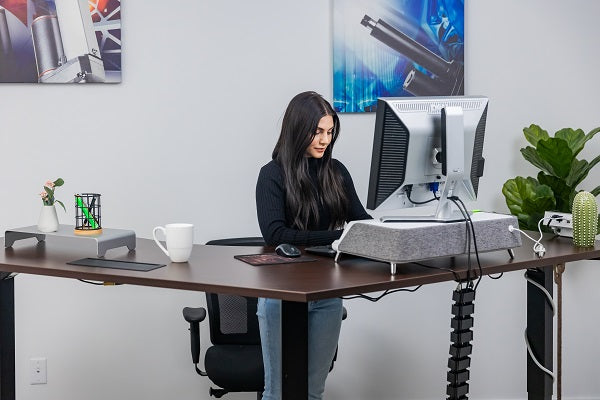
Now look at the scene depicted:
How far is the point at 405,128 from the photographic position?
227 centimetres

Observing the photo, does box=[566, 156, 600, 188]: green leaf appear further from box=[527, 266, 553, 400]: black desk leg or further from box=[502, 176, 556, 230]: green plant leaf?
box=[527, 266, 553, 400]: black desk leg

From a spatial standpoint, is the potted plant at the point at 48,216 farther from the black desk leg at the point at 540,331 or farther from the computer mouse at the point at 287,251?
the black desk leg at the point at 540,331

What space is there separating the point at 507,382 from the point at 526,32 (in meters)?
1.65

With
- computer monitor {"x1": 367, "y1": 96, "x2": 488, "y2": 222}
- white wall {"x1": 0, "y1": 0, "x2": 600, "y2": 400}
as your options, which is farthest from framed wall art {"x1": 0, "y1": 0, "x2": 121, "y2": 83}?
computer monitor {"x1": 367, "y1": 96, "x2": 488, "y2": 222}

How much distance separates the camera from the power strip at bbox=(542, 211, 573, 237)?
2.70 m

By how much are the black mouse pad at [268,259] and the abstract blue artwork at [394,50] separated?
1.37 metres

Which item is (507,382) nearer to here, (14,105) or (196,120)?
(196,120)

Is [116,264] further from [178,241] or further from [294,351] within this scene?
[294,351]

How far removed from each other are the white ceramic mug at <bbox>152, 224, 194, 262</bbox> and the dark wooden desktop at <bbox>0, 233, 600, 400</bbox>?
3 centimetres

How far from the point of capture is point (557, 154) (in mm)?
3434

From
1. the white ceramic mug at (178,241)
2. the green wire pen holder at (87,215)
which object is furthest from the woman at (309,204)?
the green wire pen holder at (87,215)

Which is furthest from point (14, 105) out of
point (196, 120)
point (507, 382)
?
point (507, 382)

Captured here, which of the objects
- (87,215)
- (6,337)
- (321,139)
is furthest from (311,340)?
(6,337)

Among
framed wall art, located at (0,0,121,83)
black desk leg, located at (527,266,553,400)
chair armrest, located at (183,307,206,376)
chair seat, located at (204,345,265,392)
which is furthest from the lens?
framed wall art, located at (0,0,121,83)
